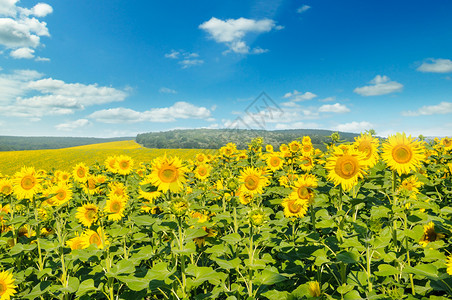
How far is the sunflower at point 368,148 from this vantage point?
3.19 metres

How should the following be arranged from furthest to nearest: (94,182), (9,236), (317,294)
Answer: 1. (94,182)
2. (9,236)
3. (317,294)

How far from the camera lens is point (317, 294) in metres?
2.88

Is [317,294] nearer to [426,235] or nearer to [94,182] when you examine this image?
[426,235]

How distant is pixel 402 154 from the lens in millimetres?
3199

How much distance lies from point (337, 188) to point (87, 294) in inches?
160

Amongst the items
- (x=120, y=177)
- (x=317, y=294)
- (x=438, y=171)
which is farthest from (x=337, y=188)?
(x=120, y=177)

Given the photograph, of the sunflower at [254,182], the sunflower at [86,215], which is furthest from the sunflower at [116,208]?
the sunflower at [254,182]

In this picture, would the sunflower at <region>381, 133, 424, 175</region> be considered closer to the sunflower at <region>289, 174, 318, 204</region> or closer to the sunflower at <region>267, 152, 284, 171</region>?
the sunflower at <region>289, 174, 318, 204</region>

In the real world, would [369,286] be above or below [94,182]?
below

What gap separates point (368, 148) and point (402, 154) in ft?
1.36

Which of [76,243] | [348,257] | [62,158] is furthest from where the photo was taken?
[62,158]

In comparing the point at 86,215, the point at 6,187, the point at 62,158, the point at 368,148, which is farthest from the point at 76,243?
the point at 62,158

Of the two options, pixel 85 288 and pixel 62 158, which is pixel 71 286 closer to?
pixel 85 288

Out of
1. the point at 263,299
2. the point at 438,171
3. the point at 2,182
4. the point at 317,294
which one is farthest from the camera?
the point at 438,171
